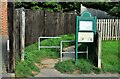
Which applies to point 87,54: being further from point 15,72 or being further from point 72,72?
point 15,72

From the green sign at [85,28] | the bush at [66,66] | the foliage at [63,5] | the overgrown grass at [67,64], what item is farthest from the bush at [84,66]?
the foliage at [63,5]

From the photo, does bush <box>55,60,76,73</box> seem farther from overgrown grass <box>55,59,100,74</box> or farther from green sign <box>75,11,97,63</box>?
green sign <box>75,11,97,63</box>

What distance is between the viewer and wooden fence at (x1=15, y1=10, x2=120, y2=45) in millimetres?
14812

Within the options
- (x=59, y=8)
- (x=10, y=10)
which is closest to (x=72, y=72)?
(x=10, y=10)

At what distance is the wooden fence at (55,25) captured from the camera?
14.8 metres

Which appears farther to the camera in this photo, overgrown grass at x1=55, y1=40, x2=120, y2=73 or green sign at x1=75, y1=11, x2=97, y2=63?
green sign at x1=75, y1=11, x2=97, y2=63

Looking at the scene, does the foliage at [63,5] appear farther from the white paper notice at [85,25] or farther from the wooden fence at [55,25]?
the white paper notice at [85,25]

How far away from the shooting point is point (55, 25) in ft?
57.1

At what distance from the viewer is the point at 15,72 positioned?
8578 millimetres

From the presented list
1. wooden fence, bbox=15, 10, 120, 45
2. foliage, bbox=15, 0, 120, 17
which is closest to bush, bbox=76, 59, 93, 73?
wooden fence, bbox=15, 10, 120, 45

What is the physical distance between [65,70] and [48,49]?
341cm

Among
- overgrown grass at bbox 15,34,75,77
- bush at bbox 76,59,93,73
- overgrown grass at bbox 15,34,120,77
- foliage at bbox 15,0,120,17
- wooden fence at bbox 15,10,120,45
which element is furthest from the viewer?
foliage at bbox 15,0,120,17

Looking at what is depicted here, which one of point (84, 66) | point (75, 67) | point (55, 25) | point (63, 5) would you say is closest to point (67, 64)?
point (75, 67)

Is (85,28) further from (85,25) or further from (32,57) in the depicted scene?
(32,57)
